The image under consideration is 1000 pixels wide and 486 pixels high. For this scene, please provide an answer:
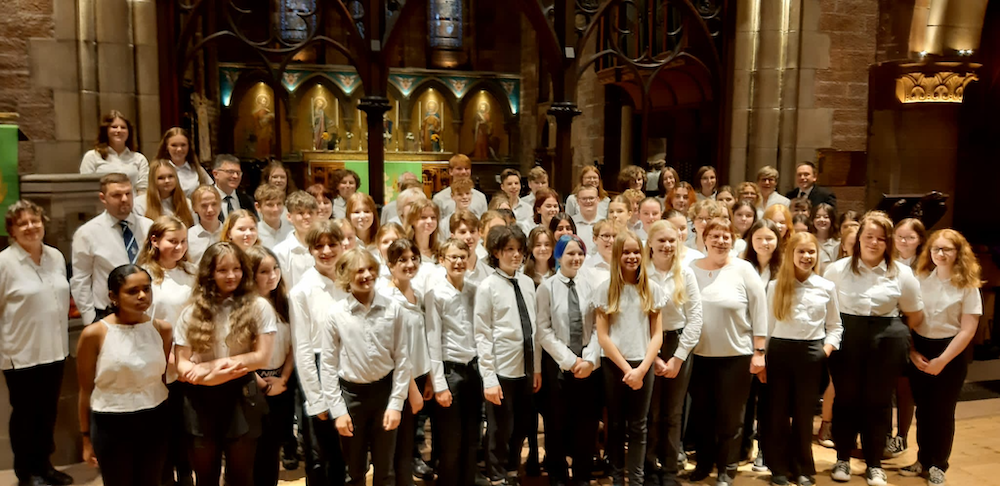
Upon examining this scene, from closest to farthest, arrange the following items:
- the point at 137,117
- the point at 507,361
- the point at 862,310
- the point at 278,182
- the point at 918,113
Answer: the point at 507,361 < the point at 862,310 < the point at 278,182 < the point at 137,117 < the point at 918,113

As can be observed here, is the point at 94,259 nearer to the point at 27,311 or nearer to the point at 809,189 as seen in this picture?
the point at 27,311

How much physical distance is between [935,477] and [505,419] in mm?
2429

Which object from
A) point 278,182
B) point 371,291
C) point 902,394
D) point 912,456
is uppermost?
point 278,182

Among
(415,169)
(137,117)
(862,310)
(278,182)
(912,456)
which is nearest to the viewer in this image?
(862,310)

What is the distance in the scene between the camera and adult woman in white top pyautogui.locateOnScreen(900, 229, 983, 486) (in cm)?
418

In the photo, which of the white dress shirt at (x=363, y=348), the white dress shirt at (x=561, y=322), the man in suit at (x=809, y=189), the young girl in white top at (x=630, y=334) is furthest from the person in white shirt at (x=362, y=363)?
the man in suit at (x=809, y=189)

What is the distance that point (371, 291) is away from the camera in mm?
3398

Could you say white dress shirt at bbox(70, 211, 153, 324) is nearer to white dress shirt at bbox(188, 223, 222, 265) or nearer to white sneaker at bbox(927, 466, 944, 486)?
white dress shirt at bbox(188, 223, 222, 265)

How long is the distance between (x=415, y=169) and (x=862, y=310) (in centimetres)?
963

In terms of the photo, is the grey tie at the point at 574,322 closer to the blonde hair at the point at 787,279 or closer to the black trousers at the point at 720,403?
the black trousers at the point at 720,403

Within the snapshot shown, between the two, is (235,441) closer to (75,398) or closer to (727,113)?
(75,398)

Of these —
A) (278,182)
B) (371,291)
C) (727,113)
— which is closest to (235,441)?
(371,291)

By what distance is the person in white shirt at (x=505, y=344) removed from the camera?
377cm

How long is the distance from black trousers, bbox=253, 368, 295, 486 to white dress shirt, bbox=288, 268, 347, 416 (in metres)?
0.15
